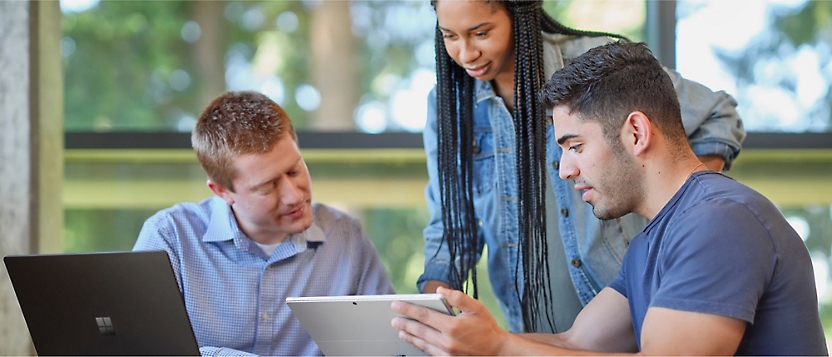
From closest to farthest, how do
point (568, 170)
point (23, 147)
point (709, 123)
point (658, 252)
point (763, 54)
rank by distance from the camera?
point (658, 252) < point (568, 170) < point (709, 123) < point (23, 147) < point (763, 54)

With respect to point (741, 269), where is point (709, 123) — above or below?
above

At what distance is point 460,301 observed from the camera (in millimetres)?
1319

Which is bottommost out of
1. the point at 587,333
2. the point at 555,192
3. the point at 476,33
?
the point at 587,333

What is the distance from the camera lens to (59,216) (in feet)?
8.27

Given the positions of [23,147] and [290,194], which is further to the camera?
[23,147]

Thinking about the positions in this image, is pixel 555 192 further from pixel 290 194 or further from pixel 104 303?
pixel 104 303

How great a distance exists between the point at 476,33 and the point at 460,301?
700mm

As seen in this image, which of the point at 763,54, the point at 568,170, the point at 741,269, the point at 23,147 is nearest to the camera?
the point at 741,269

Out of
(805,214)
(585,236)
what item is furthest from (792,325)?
(805,214)

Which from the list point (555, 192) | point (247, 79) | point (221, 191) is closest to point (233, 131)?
point (221, 191)

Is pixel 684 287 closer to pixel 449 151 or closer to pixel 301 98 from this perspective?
pixel 449 151

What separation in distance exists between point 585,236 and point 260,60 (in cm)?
160

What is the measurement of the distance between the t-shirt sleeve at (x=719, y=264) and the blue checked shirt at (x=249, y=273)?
85cm

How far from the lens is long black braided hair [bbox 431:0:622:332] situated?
1808mm
